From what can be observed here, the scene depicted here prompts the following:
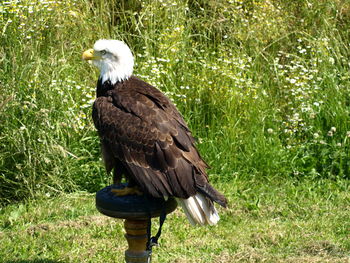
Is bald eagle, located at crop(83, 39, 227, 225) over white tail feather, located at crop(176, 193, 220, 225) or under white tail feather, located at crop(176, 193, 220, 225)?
over

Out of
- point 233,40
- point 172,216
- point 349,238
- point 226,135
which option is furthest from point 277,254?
point 233,40

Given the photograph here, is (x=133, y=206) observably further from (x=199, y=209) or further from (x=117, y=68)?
(x=117, y=68)

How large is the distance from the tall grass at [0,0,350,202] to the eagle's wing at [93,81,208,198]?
1.49 meters

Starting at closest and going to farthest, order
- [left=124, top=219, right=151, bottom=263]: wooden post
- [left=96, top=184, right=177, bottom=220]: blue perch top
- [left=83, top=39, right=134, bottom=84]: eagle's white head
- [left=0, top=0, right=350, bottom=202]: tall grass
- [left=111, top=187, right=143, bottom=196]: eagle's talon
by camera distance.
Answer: [left=96, top=184, right=177, bottom=220]: blue perch top → [left=124, top=219, right=151, bottom=263]: wooden post → [left=111, top=187, right=143, bottom=196]: eagle's talon → [left=83, top=39, right=134, bottom=84]: eagle's white head → [left=0, top=0, right=350, bottom=202]: tall grass

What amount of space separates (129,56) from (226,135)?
2200mm

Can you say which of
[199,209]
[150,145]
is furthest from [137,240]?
[150,145]

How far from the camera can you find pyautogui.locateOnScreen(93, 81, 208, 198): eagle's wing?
3.82 meters

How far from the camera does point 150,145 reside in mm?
3916

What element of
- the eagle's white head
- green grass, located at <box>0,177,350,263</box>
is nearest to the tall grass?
green grass, located at <box>0,177,350,263</box>

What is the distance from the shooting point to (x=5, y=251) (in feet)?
15.9

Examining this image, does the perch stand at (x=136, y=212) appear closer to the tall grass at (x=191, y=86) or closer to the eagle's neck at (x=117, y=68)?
the eagle's neck at (x=117, y=68)

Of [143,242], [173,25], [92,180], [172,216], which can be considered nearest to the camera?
[143,242]

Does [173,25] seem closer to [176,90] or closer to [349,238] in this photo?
[176,90]

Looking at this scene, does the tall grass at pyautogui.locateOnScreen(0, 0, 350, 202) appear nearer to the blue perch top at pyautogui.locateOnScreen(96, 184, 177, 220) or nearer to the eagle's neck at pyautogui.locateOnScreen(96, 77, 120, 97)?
the eagle's neck at pyautogui.locateOnScreen(96, 77, 120, 97)
